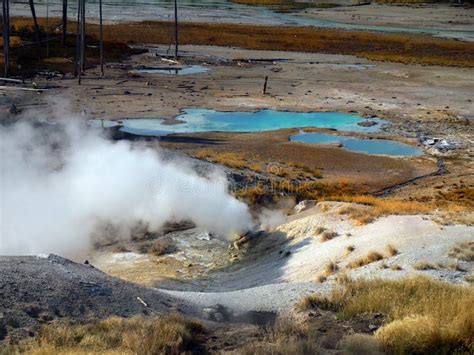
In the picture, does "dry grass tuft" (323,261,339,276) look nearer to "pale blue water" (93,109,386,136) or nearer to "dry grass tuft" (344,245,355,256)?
"dry grass tuft" (344,245,355,256)

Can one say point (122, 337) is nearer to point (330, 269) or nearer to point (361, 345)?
point (361, 345)

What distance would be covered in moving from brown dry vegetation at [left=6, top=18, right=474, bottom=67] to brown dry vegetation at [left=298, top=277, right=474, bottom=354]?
4645cm

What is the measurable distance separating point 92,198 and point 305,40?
1958 inches

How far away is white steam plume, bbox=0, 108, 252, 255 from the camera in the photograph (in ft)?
54.1

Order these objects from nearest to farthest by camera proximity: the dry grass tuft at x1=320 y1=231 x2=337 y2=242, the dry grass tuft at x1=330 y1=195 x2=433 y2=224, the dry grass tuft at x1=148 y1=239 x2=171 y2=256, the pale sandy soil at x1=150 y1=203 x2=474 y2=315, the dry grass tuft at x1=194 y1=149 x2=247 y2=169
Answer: the pale sandy soil at x1=150 y1=203 x2=474 y2=315 < the dry grass tuft at x1=320 y1=231 x2=337 y2=242 < the dry grass tuft at x1=330 y1=195 x2=433 y2=224 < the dry grass tuft at x1=148 y1=239 x2=171 y2=256 < the dry grass tuft at x1=194 y1=149 x2=247 y2=169

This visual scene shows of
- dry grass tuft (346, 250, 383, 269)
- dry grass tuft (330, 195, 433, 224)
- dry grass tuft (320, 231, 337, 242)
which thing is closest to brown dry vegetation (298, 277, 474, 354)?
dry grass tuft (346, 250, 383, 269)

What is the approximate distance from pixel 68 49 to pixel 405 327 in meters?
44.5

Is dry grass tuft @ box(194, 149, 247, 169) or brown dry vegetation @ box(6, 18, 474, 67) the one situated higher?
brown dry vegetation @ box(6, 18, 474, 67)

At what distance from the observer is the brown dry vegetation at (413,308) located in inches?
283

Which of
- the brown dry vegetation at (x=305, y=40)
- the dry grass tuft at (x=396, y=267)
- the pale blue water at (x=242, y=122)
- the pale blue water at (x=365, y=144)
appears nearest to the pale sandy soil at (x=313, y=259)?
the dry grass tuft at (x=396, y=267)

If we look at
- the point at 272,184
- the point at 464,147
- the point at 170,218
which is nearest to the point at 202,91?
the point at 464,147

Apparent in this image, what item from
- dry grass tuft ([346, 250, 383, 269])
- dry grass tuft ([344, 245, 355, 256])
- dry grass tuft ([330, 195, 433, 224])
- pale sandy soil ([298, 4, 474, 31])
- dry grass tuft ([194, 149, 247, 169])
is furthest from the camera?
pale sandy soil ([298, 4, 474, 31])

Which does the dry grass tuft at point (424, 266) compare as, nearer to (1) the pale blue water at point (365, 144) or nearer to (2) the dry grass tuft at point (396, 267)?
(2) the dry grass tuft at point (396, 267)

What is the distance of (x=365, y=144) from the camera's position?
2752 centimetres
